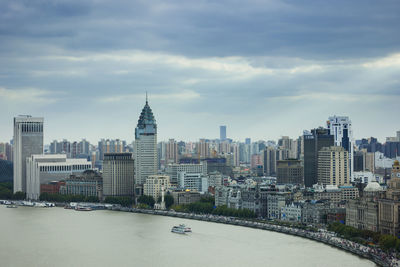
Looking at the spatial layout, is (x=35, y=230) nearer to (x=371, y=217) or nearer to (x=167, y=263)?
(x=167, y=263)

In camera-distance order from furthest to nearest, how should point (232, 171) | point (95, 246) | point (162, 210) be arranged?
point (232, 171) < point (162, 210) < point (95, 246)

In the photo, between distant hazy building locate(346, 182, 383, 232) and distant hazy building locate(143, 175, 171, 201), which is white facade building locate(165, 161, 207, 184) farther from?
distant hazy building locate(346, 182, 383, 232)

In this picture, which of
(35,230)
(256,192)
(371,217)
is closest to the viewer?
(371,217)

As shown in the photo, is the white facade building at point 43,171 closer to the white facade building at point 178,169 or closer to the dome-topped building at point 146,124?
the white facade building at point 178,169

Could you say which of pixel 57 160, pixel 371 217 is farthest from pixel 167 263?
pixel 57 160

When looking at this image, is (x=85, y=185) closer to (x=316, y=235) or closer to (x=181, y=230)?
(x=181, y=230)

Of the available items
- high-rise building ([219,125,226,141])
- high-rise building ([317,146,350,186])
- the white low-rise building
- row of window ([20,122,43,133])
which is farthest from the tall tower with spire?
high-rise building ([219,125,226,141])

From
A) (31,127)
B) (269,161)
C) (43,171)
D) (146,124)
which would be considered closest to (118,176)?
(146,124)
